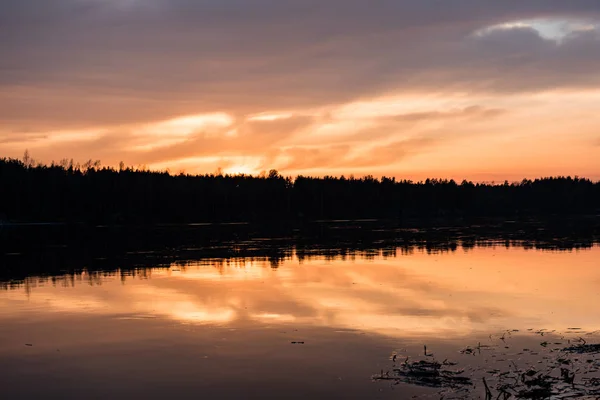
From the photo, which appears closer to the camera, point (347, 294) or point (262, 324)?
point (262, 324)

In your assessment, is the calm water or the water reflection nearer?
the calm water

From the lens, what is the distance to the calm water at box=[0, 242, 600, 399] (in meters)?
14.4

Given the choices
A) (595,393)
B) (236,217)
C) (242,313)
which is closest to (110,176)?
(236,217)

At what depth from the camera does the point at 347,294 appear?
27.7 metres

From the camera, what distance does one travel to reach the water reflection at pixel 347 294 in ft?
70.4

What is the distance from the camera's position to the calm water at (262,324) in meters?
14.4

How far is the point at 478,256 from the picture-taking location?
47.2m

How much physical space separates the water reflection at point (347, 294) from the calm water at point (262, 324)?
3.0 inches

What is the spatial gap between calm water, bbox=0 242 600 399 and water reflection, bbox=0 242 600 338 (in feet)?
0.25

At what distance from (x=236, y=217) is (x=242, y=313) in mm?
152718

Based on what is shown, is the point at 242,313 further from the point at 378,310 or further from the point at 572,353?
the point at 572,353

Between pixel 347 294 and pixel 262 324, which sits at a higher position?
pixel 347 294

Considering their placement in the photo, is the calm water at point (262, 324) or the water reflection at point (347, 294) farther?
the water reflection at point (347, 294)

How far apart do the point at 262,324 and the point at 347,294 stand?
24.4 feet
